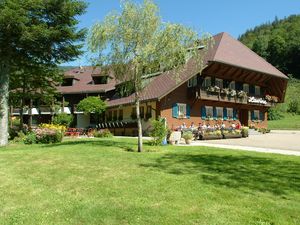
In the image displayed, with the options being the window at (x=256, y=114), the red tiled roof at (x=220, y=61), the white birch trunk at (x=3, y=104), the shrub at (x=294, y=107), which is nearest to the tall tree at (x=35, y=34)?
the white birch trunk at (x=3, y=104)

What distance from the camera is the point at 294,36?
312ft

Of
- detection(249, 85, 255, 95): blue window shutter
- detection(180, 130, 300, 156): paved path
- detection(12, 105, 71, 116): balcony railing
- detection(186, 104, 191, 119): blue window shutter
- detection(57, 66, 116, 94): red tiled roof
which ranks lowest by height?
detection(180, 130, 300, 156): paved path

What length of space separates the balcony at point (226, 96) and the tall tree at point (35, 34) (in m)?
11.8

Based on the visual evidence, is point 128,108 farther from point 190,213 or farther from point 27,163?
point 190,213

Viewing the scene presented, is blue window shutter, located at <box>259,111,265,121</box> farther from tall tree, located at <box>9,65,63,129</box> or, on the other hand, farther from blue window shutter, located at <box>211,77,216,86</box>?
tall tree, located at <box>9,65,63,129</box>

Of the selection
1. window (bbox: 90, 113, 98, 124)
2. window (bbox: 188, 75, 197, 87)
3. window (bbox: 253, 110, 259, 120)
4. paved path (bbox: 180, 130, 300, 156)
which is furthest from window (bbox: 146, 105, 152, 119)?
window (bbox: 253, 110, 259, 120)

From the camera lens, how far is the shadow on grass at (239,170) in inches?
363

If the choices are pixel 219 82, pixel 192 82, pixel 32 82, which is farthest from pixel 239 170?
pixel 219 82

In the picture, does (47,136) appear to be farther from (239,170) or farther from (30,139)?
(239,170)

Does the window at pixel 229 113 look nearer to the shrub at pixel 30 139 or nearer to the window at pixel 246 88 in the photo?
the window at pixel 246 88

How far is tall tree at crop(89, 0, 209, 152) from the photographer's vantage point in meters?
15.4

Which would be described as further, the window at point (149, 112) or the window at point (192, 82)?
the window at point (192, 82)

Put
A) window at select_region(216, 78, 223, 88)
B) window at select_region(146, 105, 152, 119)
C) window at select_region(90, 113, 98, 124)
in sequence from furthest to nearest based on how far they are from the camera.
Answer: window at select_region(90, 113, 98, 124), window at select_region(216, 78, 223, 88), window at select_region(146, 105, 152, 119)

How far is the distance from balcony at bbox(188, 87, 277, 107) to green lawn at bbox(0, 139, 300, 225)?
1901 cm
